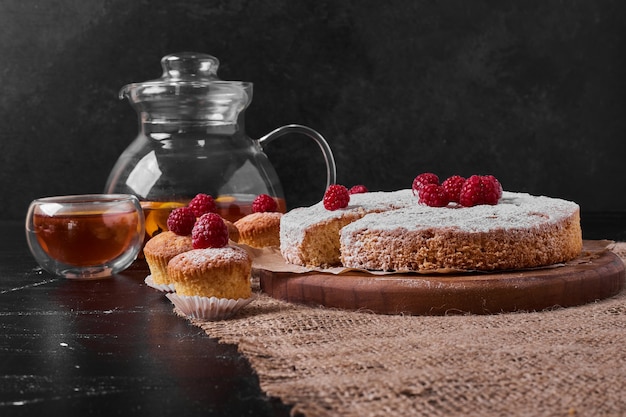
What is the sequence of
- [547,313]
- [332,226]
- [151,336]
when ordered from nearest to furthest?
[151,336] → [547,313] → [332,226]

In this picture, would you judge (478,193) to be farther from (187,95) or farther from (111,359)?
(111,359)

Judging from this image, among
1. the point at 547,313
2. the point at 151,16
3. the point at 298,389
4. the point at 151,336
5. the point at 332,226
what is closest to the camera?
the point at 298,389

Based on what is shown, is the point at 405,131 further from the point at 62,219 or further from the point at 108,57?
the point at 62,219

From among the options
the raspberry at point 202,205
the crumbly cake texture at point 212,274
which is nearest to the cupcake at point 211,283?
the crumbly cake texture at point 212,274

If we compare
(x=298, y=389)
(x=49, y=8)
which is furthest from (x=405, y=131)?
(x=298, y=389)

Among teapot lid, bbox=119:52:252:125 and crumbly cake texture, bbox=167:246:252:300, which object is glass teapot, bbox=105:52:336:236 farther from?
crumbly cake texture, bbox=167:246:252:300

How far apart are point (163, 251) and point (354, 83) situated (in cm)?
220

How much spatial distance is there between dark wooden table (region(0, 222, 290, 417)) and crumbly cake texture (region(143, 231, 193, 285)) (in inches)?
2.4

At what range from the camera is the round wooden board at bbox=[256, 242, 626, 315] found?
2.02 m

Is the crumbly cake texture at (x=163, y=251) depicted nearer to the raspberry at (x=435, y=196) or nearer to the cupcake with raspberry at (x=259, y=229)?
the cupcake with raspberry at (x=259, y=229)

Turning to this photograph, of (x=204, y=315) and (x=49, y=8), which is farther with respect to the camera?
(x=49, y=8)

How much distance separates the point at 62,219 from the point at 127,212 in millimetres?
194

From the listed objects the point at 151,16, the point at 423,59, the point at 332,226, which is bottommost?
the point at 332,226

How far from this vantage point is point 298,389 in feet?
4.67
